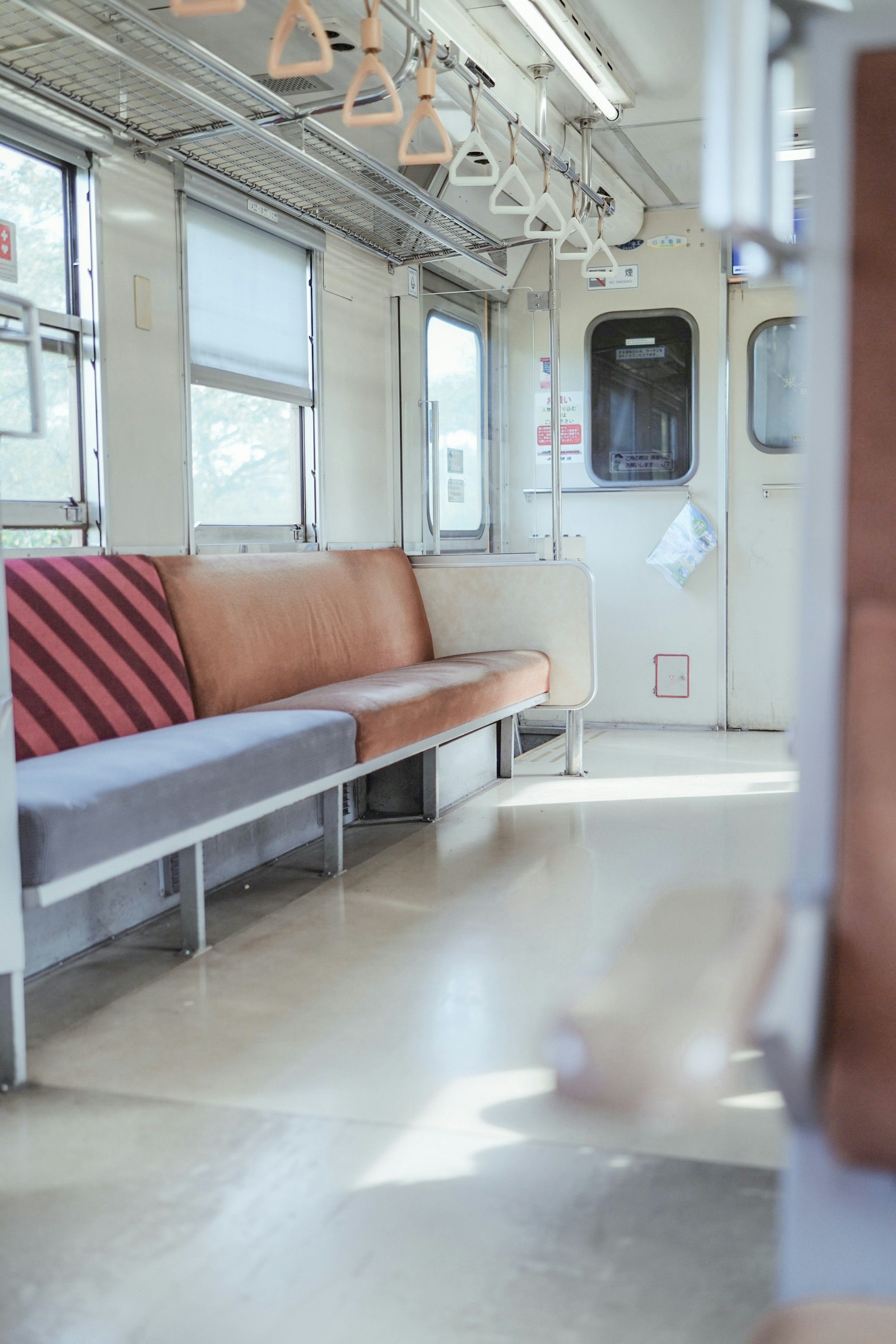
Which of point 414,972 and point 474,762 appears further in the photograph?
point 474,762

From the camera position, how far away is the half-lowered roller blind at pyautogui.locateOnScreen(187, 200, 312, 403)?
4.51 metres

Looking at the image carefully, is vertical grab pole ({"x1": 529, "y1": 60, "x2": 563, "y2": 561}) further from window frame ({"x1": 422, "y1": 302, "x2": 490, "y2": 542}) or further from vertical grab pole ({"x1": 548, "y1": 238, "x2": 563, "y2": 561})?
window frame ({"x1": 422, "y1": 302, "x2": 490, "y2": 542})

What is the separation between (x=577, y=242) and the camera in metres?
6.89

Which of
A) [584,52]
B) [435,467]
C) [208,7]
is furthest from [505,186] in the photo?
[208,7]

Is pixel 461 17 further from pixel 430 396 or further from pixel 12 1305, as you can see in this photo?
pixel 12 1305

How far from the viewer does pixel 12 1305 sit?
1715mm

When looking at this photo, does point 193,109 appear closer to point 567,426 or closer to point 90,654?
point 90,654

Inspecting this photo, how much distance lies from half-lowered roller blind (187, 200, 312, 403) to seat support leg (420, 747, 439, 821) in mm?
1608

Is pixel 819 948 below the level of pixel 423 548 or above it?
below

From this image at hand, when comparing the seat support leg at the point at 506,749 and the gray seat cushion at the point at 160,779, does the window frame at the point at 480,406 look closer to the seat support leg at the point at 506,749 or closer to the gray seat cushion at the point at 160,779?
the seat support leg at the point at 506,749

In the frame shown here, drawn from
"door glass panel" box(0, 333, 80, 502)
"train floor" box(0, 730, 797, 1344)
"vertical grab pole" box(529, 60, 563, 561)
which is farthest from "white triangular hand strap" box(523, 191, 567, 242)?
"train floor" box(0, 730, 797, 1344)

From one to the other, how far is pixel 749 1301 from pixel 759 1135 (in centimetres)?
56

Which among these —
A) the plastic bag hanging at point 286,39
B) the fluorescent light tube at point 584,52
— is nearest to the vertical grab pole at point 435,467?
the fluorescent light tube at point 584,52

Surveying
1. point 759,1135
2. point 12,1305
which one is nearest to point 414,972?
point 759,1135
